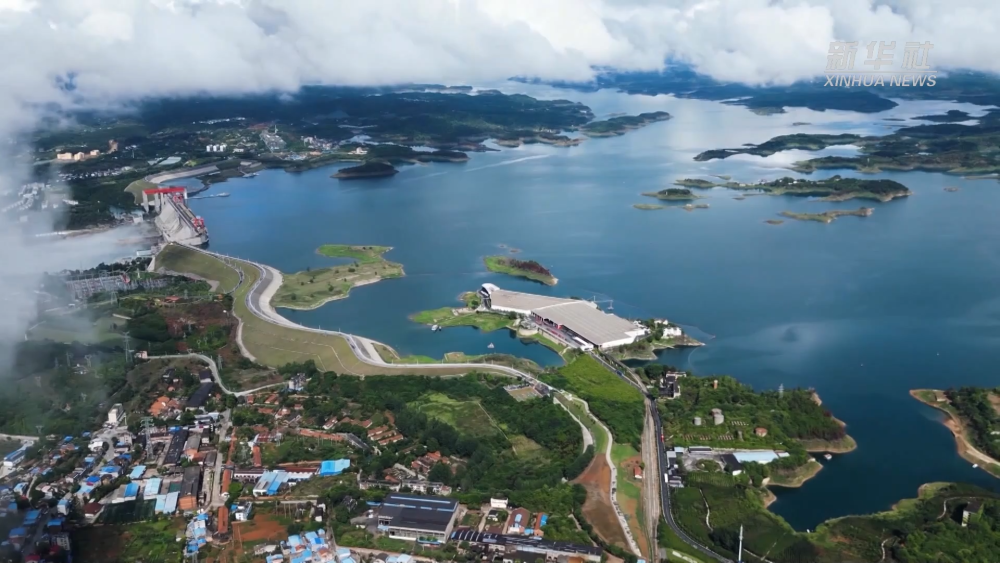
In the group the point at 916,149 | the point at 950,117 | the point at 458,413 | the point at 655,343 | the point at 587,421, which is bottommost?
the point at 655,343

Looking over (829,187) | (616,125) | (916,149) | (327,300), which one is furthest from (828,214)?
(616,125)

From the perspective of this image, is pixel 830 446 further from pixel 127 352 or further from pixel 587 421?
pixel 127 352

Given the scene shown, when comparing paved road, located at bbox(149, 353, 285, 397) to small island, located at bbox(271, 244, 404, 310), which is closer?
paved road, located at bbox(149, 353, 285, 397)

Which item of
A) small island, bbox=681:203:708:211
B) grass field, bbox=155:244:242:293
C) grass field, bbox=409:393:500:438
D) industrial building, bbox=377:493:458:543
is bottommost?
small island, bbox=681:203:708:211

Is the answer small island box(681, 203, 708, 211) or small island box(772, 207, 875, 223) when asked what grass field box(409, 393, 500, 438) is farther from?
small island box(681, 203, 708, 211)

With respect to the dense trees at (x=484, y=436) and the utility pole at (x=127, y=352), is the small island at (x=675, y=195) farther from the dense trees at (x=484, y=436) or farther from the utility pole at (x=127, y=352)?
the utility pole at (x=127, y=352)

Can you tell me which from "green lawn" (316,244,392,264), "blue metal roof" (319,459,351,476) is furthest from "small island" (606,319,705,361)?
"green lawn" (316,244,392,264)

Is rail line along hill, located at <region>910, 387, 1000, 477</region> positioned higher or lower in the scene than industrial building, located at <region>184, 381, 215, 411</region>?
lower
